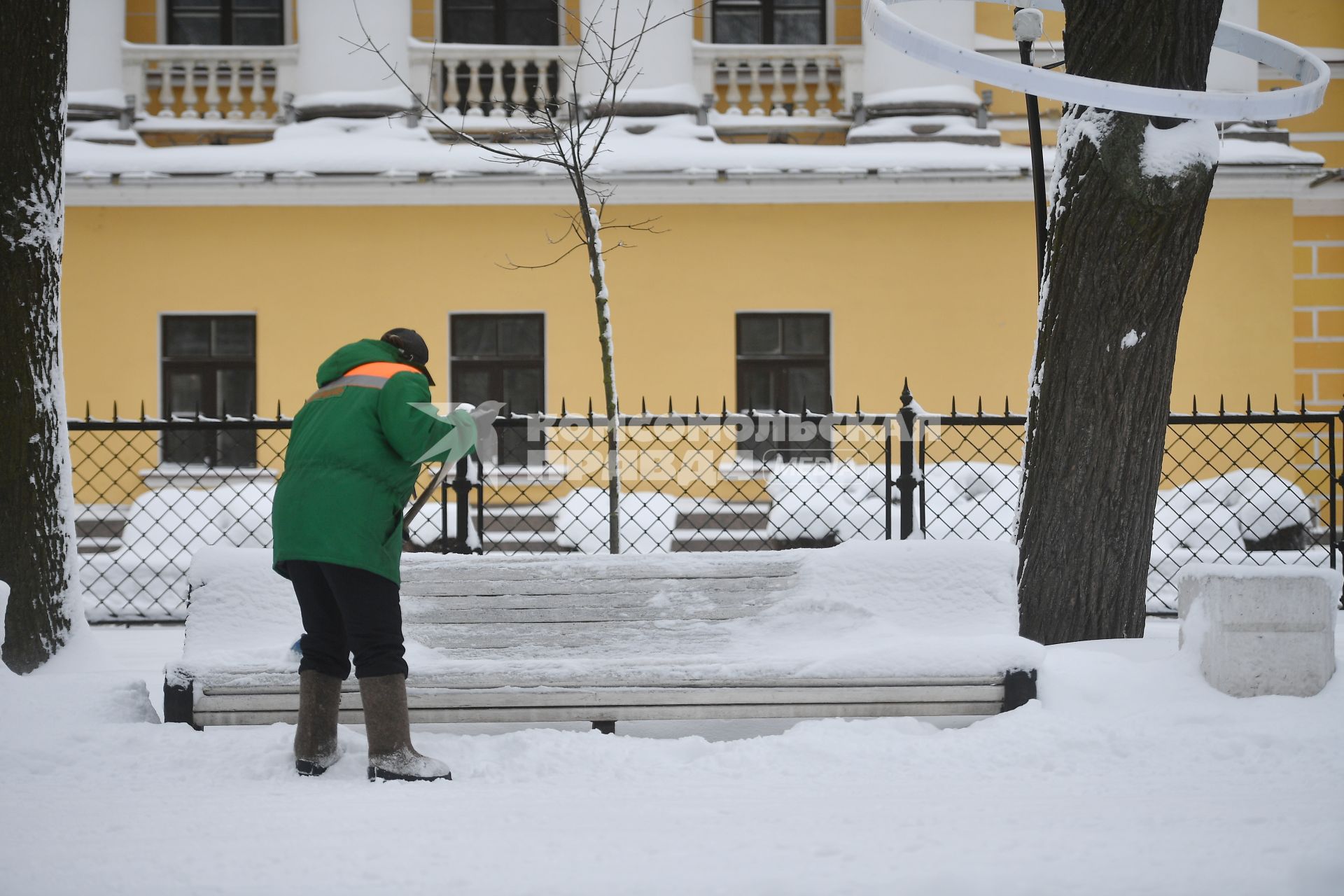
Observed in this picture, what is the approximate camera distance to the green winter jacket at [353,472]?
11.7ft

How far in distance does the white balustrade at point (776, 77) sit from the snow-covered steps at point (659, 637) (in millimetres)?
8142

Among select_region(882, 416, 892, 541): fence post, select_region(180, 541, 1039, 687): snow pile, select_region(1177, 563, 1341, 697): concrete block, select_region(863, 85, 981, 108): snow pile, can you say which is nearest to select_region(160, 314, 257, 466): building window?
select_region(863, 85, 981, 108): snow pile

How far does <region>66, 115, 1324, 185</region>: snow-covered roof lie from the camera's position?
35.6ft

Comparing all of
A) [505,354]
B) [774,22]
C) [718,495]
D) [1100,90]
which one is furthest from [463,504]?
[774,22]

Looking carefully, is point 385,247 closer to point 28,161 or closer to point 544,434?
point 544,434

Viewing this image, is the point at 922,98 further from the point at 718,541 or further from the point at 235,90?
the point at 235,90

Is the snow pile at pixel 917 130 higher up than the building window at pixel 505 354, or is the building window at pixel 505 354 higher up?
the snow pile at pixel 917 130

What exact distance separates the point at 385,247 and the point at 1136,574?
27.9 feet

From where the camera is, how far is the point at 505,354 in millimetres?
11734

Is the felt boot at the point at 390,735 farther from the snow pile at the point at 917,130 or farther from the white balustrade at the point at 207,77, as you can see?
the white balustrade at the point at 207,77

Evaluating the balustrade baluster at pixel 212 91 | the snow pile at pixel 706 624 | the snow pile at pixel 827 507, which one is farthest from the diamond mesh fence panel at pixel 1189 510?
the balustrade baluster at pixel 212 91

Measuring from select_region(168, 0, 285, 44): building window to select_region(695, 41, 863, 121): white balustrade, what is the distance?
4814mm

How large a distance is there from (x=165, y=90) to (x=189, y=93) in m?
0.31

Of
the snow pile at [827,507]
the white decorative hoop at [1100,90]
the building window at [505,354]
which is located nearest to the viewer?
the white decorative hoop at [1100,90]
